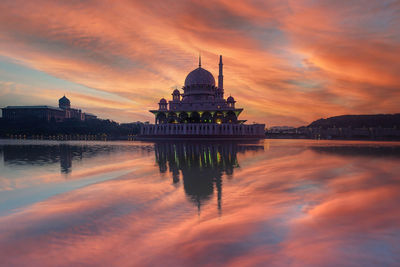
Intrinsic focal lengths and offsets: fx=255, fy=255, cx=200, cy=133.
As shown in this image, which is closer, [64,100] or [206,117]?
[206,117]

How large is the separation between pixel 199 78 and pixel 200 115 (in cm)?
1199

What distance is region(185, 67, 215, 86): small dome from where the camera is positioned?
80.1 metres

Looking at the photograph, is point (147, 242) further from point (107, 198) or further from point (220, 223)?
point (107, 198)

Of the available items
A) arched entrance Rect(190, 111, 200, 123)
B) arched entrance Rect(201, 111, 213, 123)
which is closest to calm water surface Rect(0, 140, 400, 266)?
arched entrance Rect(201, 111, 213, 123)

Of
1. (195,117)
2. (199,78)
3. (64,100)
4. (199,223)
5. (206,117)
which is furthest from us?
(64,100)

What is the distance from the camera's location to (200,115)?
78.1 m

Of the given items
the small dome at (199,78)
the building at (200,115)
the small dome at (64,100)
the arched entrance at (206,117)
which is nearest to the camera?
the building at (200,115)

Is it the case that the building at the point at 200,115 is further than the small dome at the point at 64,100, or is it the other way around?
the small dome at the point at 64,100

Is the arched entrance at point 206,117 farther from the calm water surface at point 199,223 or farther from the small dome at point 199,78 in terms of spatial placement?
the calm water surface at point 199,223

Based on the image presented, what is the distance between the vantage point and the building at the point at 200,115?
6925 centimetres

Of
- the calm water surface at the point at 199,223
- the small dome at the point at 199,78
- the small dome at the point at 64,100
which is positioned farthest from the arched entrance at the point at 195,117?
the small dome at the point at 64,100

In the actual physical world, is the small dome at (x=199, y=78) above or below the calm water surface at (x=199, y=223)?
above

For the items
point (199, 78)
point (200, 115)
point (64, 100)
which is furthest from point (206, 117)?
point (64, 100)

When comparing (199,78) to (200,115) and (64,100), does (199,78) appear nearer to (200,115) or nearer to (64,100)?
(200,115)
